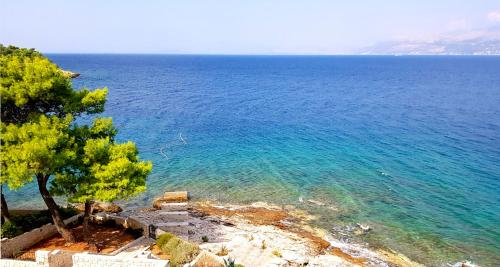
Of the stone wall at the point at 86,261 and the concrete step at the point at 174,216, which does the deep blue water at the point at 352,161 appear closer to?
the concrete step at the point at 174,216

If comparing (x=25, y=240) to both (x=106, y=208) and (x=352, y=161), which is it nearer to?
(x=106, y=208)

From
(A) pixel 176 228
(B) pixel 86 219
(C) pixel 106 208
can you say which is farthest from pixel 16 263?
(C) pixel 106 208

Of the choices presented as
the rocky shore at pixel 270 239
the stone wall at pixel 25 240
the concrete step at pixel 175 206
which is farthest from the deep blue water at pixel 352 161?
the stone wall at pixel 25 240

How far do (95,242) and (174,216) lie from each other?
932 centimetres

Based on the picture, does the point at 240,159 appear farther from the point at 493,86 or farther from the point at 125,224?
the point at 493,86

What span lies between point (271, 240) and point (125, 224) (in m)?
11.2

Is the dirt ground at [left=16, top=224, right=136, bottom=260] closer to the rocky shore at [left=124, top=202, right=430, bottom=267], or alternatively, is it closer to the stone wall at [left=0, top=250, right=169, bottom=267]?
the stone wall at [left=0, top=250, right=169, bottom=267]

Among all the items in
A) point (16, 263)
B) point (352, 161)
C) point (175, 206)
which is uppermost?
point (16, 263)

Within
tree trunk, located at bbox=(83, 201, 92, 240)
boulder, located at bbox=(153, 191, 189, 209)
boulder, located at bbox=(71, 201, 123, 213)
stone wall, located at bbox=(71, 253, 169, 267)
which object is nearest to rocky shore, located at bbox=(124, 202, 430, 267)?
boulder, located at bbox=(153, 191, 189, 209)

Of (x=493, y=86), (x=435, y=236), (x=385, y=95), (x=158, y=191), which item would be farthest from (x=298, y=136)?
(x=493, y=86)

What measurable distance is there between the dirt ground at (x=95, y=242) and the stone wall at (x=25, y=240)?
14.2 inches

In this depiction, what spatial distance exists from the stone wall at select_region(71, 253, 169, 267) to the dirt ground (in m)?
4.70

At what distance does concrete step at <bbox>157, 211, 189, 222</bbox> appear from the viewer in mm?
35938

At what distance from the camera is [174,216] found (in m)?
36.7
